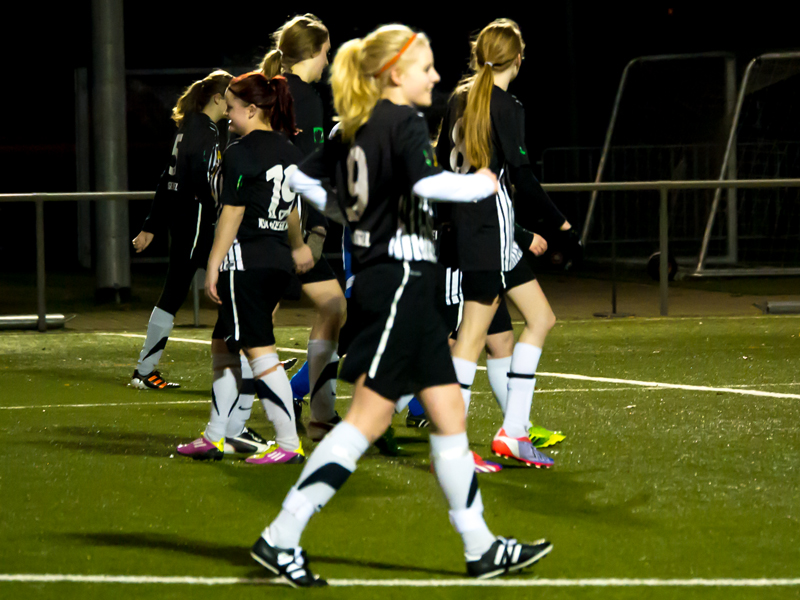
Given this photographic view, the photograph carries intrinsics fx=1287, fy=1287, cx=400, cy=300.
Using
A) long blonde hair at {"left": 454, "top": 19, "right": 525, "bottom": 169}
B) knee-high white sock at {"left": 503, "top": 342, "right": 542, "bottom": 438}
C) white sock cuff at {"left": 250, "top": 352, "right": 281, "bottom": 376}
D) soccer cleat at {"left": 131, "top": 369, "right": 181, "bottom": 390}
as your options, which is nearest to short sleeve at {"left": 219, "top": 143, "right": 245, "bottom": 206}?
white sock cuff at {"left": 250, "top": 352, "right": 281, "bottom": 376}

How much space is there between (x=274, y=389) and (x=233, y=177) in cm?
99

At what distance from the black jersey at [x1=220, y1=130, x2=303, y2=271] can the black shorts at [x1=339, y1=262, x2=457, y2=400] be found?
1604 millimetres

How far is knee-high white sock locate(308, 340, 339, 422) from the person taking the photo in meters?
6.55

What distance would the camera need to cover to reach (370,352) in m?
4.17

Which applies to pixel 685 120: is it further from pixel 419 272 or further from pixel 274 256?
pixel 419 272

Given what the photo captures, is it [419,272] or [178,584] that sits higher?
[419,272]

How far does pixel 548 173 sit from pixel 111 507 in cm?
1885

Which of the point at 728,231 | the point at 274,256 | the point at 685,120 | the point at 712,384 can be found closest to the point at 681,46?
the point at 685,120

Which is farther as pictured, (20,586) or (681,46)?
(681,46)

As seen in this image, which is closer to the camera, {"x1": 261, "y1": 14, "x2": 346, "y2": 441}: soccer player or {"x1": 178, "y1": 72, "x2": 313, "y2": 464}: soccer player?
{"x1": 178, "y1": 72, "x2": 313, "y2": 464}: soccer player

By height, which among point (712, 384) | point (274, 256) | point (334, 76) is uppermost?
point (334, 76)

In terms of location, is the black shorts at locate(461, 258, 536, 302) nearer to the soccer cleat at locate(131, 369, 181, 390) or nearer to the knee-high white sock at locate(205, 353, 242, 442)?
the knee-high white sock at locate(205, 353, 242, 442)

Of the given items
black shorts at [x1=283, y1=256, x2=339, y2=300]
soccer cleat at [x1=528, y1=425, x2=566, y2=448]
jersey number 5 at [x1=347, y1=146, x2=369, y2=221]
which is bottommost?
soccer cleat at [x1=528, y1=425, x2=566, y2=448]

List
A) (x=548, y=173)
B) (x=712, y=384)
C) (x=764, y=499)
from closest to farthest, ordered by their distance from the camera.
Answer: (x=764, y=499), (x=712, y=384), (x=548, y=173)
